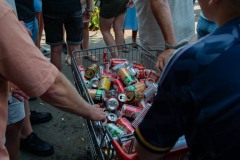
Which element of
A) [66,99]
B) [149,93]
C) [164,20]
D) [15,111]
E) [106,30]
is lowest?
[106,30]

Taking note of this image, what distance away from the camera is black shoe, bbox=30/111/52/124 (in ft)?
11.0

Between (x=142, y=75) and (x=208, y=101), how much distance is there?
4.88ft

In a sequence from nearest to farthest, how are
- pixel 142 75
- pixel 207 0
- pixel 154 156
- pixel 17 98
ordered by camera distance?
pixel 207 0 → pixel 154 156 → pixel 17 98 → pixel 142 75

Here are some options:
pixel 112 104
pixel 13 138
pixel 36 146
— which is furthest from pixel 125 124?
pixel 36 146

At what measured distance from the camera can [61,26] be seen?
3.77 metres

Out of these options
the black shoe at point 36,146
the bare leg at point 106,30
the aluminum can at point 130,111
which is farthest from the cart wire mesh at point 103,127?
the bare leg at point 106,30

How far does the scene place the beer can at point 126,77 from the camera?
2.26 m

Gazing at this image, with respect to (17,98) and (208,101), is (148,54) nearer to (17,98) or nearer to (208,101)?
(17,98)

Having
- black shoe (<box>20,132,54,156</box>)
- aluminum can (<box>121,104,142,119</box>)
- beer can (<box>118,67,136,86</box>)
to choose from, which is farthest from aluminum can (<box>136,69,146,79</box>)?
black shoe (<box>20,132,54,156</box>)

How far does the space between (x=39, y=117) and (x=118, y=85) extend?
1.51 m

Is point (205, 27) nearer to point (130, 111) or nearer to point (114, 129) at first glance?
point (130, 111)

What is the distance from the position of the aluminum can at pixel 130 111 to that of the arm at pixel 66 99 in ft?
1.18

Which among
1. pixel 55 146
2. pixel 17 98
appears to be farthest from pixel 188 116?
pixel 55 146

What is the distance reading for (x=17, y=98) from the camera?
76.7 inches
